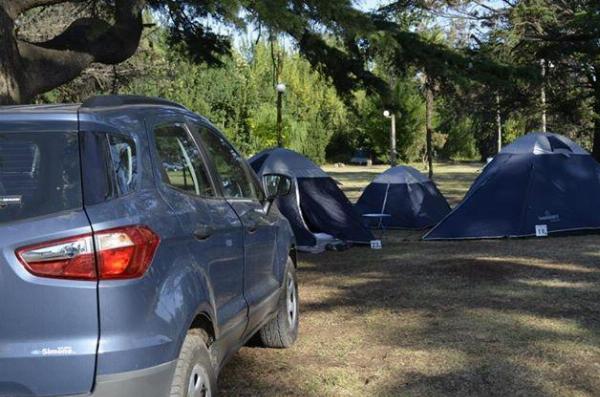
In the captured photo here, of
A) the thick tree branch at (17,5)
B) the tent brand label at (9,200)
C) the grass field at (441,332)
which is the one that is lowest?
the grass field at (441,332)

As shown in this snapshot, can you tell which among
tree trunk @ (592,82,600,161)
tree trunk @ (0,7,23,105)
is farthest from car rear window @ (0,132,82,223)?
tree trunk @ (592,82,600,161)

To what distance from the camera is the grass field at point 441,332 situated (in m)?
5.08

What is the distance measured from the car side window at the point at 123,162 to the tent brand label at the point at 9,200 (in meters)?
0.40

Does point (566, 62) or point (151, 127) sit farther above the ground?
point (566, 62)

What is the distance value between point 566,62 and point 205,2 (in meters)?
13.4

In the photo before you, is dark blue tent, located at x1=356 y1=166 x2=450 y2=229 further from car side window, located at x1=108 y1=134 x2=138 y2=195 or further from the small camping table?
car side window, located at x1=108 y1=134 x2=138 y2=195

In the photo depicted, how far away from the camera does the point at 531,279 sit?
29.0ft

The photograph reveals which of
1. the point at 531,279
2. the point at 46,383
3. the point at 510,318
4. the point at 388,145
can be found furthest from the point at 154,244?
the point at 388,145

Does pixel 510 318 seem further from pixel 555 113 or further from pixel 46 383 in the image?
pixel 555 113

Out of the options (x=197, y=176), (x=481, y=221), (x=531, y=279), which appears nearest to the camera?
(x=197, y=176)

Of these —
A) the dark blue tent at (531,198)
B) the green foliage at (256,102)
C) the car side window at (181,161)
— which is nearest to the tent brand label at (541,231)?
the dark blue tent at (531,198)

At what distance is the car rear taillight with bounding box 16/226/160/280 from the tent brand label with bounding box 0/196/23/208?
241 mm

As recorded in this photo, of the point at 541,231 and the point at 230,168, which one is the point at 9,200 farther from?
the point at 541,231

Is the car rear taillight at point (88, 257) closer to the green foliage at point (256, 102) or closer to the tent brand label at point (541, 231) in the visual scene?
the tent brand label at point (541, 231)
